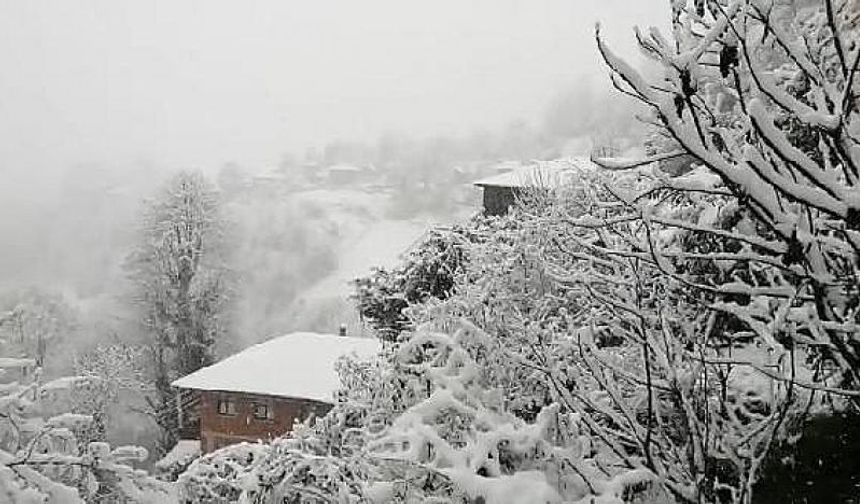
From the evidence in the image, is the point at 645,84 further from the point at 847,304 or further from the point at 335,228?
the point at 335,228

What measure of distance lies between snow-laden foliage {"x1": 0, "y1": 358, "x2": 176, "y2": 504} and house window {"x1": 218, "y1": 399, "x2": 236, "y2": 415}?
2034 centimetres

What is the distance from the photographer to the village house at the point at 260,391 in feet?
74.5

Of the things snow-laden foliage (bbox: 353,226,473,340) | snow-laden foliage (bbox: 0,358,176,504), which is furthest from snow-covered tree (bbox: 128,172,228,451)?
snow-laden foliage (bbox: 0,358,176,504)

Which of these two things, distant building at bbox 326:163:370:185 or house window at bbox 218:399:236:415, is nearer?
house window at bbox 218:399:236:415

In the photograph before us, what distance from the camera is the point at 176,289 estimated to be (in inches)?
1084

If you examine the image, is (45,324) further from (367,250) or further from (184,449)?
(367,250)

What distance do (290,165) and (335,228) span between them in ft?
25.6

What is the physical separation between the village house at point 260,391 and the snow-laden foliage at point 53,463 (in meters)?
18.2

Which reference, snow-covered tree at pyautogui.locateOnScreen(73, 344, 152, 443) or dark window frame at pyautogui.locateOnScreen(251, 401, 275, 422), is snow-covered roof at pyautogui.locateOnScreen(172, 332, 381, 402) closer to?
dark window frame at pyautogui.locateOnScreen(251, 401, 275, 422)

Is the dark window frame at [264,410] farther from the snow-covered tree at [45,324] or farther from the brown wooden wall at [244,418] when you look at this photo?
the snow-covered tree at [45,324]

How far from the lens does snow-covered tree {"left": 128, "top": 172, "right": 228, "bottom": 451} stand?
89.9 ft

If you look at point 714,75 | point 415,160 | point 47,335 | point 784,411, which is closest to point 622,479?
point 784,411

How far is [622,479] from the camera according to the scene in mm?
3418

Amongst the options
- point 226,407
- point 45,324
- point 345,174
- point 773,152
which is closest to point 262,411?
point 226,407
